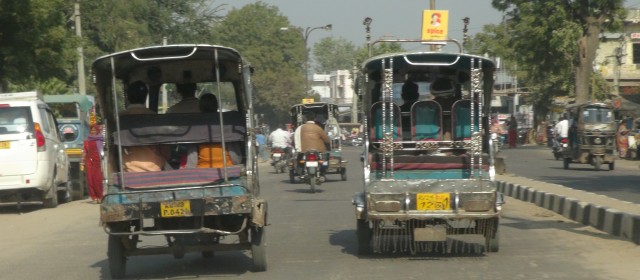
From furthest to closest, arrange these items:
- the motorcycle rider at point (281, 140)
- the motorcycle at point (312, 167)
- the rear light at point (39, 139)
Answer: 1. the motorcycle rider at point (281, 140)
2. the motorcycle at point (312, 167)
3. the rear light at point (39, 139)

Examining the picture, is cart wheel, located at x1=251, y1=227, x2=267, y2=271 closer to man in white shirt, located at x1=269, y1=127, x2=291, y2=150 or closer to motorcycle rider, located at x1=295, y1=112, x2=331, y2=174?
motorcycle rider, located at x1=295, y1=112, x2=331, y2=174

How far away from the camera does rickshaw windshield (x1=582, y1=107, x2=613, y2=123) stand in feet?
104

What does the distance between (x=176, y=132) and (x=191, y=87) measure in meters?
1.10

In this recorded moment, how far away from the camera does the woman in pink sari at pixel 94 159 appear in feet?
67.4

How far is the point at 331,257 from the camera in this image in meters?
11.2

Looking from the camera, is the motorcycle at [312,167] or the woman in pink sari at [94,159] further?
the motorcycle at [312,167]

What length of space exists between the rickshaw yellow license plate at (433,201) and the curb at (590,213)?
9.18ft

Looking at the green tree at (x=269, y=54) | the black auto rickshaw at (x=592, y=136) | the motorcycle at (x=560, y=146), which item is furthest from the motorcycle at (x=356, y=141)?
the black auto rickshaw at (x=592, y=136)

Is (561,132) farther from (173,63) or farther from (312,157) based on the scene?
(173,63)

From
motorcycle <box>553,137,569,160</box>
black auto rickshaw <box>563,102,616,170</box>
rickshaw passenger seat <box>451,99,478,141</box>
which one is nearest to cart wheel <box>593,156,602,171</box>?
black auto rickshaw <box>563,102,616,170</box>

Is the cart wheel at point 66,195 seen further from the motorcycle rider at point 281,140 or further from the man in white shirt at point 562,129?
the man in white shirt at point 562,129

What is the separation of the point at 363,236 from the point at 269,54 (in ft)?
307

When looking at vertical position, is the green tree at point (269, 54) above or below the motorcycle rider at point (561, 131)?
above

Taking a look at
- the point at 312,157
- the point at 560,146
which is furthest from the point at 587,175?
the point at 312,157
